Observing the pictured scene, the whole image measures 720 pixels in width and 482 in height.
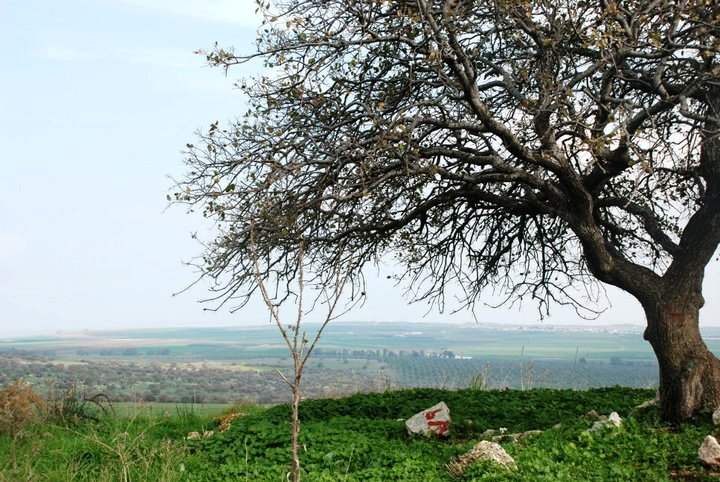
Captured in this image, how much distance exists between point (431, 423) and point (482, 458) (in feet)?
7.85

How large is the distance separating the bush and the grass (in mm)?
178

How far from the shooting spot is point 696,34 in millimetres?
9336

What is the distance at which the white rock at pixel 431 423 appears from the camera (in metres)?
9.98

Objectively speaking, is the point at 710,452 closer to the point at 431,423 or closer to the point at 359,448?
the point at 431,423

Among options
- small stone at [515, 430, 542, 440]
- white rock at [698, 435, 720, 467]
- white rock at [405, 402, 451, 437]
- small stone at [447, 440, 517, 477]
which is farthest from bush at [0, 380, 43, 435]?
white rock at [698, 435, 720, 467]

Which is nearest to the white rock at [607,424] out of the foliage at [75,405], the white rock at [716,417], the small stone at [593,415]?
the small stone at [593,415]

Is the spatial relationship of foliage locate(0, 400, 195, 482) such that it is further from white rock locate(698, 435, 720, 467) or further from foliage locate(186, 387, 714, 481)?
white rock locate(698, 435, 720, 467)

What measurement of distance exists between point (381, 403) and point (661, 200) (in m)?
6.77

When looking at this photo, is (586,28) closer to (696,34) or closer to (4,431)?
(696,34)

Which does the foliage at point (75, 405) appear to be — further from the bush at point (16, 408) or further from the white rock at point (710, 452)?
the white rock at point (710, 452)

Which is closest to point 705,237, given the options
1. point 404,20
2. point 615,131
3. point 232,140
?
point 615,131

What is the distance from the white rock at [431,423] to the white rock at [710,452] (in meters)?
3.50

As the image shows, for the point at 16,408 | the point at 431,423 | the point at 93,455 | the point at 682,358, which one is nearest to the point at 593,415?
the point at 682,358

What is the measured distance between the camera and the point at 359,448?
876 centimetres
